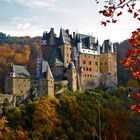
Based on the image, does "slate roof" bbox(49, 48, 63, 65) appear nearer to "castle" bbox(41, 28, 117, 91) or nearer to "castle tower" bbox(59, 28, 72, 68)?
"castle" bbox(41, 28, 117, 91)

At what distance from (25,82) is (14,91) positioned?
2.31m

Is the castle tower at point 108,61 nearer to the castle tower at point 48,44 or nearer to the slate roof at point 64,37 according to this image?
the slate roof at point 64,37

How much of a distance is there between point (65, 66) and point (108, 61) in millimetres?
10446

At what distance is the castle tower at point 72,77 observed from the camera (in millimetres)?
64000

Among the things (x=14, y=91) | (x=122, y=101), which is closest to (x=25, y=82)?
(x=14, y=91)

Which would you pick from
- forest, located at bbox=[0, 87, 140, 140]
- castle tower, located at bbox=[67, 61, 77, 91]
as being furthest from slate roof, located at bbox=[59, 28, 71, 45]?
forest, located at bbox=[0, 87, 140, 140]

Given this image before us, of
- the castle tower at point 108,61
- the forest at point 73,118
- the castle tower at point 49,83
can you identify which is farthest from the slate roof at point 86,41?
the castle tower at point 49,83

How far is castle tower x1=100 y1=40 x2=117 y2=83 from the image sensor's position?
73375 mm

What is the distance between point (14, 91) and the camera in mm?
59750

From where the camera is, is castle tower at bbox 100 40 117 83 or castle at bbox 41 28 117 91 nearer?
castle at bbox 41 28 117 91

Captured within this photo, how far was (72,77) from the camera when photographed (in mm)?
64438

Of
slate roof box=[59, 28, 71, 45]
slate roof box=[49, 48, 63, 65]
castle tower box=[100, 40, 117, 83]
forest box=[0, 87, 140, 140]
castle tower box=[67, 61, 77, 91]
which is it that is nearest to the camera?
forest box=[0, 87, 140, 140]

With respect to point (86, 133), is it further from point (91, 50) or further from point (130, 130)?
point (91, 50)

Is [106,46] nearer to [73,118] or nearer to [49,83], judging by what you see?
[49,83]
